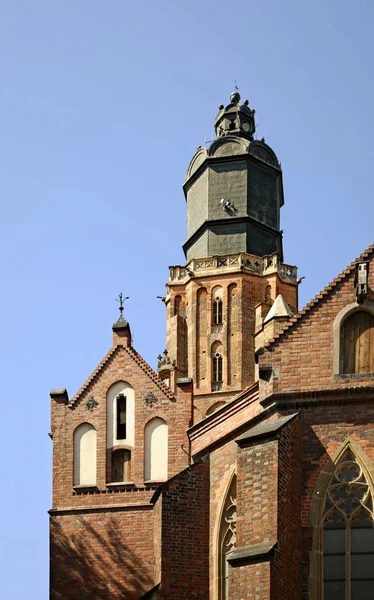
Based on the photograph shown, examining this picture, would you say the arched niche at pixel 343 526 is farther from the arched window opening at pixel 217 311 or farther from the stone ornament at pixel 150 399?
the arched window opening at pixel 217 311

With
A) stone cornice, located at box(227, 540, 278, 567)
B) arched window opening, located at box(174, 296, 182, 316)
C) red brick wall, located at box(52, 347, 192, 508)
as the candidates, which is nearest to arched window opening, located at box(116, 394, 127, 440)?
red brick wall, located at box(52, 347, 192, 508)

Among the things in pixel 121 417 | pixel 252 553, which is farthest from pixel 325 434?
pixel 121 417

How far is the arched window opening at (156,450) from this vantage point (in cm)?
3894

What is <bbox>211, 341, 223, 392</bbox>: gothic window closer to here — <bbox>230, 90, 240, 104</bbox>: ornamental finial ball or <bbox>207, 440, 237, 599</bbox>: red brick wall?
<bbox>230, 90, 240, 104</bbox>: ornamental finial ball

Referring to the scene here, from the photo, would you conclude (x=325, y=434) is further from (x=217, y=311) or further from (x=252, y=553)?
(x=217, y=311)

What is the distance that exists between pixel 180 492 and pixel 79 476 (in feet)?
33.0

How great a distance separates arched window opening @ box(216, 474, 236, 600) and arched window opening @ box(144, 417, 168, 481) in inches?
392

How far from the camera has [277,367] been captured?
27.1 meters

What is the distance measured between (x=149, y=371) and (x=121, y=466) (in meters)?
2.87

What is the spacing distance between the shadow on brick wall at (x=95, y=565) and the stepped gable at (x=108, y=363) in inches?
151

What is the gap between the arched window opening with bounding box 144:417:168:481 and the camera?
3894 cm

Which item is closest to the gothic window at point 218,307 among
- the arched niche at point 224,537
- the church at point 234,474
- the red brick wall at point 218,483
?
the church at point 234,474

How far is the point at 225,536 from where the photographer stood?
2872 cm

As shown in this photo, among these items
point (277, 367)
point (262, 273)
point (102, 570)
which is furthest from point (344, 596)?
point (262, 273)
